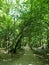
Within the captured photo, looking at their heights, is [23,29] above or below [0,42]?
above

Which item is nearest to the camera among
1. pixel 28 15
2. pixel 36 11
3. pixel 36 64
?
pixel 36 64

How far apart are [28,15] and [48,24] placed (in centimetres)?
327

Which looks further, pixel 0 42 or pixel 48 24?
pixel 0 42

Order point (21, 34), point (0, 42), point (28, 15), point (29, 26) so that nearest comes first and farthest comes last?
point (28, 15) < point (29, 26) < point (21, 34) < point (0, 42)

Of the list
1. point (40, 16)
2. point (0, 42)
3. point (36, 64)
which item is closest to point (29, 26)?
point (40, 16)

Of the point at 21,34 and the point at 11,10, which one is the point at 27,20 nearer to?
the point at 21,34

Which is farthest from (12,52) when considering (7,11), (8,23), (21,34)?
(7,11)

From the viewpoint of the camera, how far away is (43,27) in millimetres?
22109

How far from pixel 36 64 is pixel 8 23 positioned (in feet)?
37.2

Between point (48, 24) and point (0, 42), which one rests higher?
point (48, 24)

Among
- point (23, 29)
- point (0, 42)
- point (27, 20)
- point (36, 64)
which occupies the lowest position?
point (0, 42)

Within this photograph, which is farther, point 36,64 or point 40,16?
point 40,16

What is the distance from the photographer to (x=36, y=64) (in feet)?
49.8

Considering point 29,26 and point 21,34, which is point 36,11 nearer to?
point 29,26
